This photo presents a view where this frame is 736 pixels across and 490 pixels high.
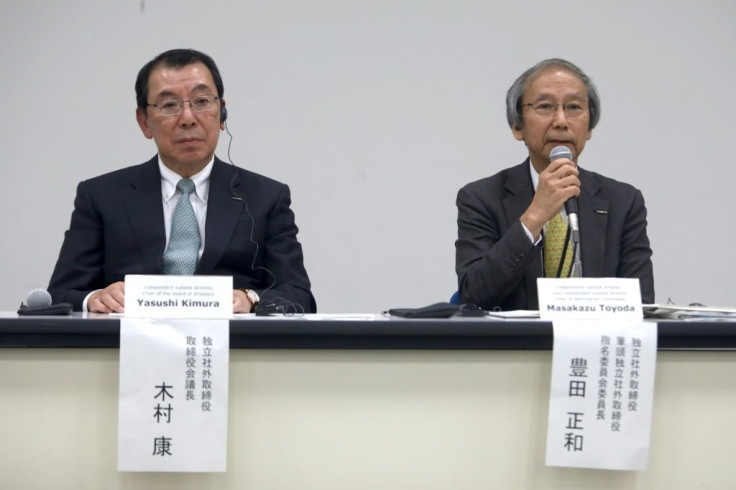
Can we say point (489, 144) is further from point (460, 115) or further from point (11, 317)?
point (11, 317)

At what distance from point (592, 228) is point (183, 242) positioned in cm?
107

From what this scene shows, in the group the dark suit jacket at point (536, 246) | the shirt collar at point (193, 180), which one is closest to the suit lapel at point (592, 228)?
the dark suit jacket at point (536, 246)

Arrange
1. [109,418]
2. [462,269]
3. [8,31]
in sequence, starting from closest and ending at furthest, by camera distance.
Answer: [109,418] < [462,269] < [8,31]

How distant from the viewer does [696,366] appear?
1572 mm

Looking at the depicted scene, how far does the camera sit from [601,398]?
4.99 feet

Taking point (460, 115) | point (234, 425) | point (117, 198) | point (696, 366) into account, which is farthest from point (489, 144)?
point (234, 425)

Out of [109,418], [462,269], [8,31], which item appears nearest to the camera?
[109,418]

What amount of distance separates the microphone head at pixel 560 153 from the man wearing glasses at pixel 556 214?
2 centimetres

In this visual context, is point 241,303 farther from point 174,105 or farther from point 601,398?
point 601,398

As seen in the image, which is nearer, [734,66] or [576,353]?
[576,353]

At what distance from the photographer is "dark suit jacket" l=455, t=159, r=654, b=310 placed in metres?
2.21

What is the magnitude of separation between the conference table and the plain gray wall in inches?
65.1

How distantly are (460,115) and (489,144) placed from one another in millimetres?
150

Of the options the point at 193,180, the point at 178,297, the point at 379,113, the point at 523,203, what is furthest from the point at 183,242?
the point at 379,113
